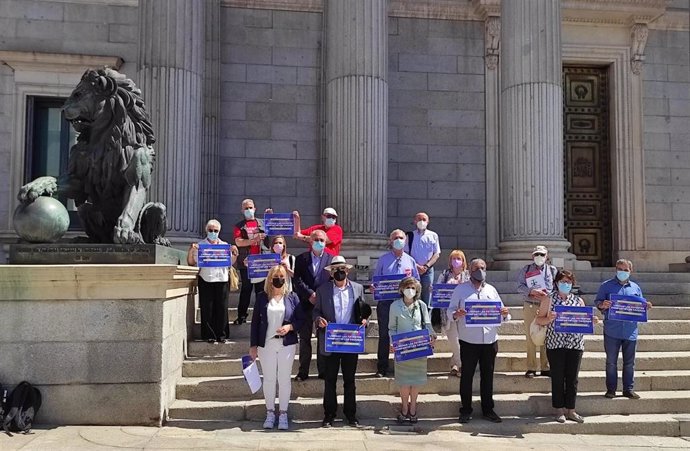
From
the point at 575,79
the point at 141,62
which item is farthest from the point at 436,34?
the point at 141,62

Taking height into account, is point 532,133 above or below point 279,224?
above

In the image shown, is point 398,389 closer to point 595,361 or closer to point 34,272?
point 595,361

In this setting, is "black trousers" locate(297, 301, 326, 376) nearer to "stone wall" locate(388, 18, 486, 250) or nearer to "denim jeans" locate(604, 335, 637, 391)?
"denim jeans" locate(604, 335, 637, 391)

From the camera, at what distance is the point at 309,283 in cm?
849

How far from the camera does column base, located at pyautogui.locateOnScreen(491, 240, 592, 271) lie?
12.7 metres

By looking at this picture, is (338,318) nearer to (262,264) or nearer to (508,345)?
(262,264)

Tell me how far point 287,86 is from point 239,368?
28.0ft

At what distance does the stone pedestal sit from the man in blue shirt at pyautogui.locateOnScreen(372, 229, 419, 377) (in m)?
2.72

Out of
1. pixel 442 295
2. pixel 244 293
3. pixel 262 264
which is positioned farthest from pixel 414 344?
pixel 244 293

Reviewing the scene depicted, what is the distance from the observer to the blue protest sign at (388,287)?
8.23m

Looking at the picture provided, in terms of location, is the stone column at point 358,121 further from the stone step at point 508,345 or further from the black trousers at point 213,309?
the black trousers at point 213,309

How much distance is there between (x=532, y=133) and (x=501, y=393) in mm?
6325

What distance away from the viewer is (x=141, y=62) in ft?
41.3

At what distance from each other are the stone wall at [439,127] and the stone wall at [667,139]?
166 inches
